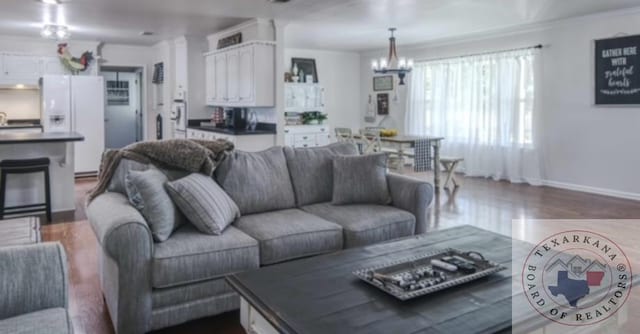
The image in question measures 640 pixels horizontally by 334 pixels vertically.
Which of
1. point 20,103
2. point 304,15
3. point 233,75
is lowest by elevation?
point 20,103

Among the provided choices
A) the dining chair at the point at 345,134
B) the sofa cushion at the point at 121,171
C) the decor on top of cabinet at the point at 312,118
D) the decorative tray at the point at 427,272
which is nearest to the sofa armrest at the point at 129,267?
the sofa cushion at the point at 121,171

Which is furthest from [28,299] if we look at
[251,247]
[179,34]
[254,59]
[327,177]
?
[179,34]

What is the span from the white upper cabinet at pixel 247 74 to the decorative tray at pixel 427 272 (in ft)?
14.0

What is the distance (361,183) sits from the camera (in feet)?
11.3

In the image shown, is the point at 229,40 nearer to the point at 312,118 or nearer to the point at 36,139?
the point at 312,118

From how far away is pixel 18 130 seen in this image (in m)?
7.44

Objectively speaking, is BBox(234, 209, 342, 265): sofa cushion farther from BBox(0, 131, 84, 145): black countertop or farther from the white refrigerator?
the white refrigerator

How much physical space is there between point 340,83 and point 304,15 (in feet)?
14.9

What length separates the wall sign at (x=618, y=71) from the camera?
582cm

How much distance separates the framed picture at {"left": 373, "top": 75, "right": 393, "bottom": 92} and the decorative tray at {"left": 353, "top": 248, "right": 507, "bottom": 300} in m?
7.89

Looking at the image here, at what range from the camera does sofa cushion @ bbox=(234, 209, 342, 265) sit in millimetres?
2699

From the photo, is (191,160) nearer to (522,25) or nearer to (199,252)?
(199,252)

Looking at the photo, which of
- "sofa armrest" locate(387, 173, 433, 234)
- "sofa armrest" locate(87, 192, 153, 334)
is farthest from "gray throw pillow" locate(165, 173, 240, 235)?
"sofa armrest" locate(387, 173, 433, 234)

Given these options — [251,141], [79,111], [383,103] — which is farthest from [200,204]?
[383,103]
